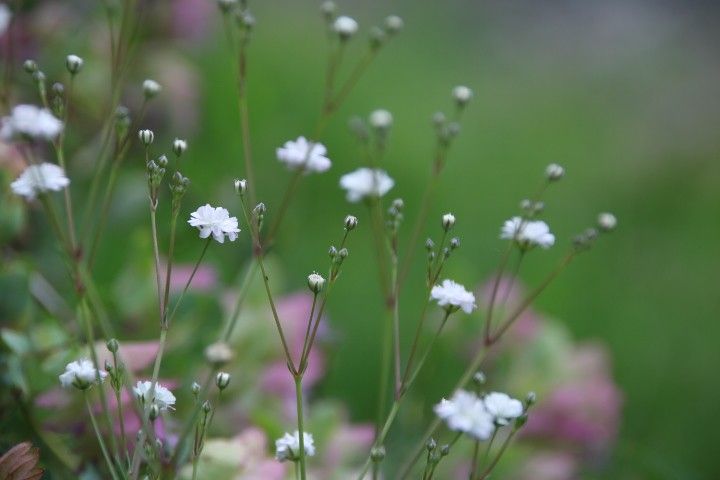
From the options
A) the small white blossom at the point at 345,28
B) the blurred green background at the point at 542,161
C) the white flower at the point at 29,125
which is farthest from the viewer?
the blurred green background at the point at 542,161

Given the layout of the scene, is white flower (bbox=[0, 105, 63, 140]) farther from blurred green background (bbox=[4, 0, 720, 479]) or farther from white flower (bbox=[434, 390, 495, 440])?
blurred green background (bbox=[4, 0, 720, 479])

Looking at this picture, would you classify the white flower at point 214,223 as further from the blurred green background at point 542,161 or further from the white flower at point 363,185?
the blurred green background at point 542,161

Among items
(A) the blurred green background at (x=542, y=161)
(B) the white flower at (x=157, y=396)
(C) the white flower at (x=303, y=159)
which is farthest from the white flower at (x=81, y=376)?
(A) the blurred green background at (x=542, y=161)

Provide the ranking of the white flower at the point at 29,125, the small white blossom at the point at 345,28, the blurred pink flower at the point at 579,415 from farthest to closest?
the blurred pink flower at the point at 579,415 → the small white blossom at the point at 345,28 → the white flower at the point at 29,125

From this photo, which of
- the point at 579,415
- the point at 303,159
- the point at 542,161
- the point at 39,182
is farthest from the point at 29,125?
the point at 542,161

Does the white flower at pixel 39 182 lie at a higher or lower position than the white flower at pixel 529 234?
lower

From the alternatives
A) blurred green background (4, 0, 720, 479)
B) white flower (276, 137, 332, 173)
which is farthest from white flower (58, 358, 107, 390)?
blurred green background (4, 0, 720, 479)
